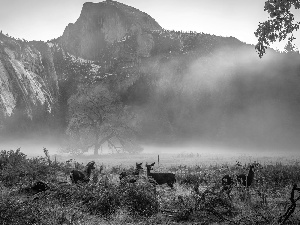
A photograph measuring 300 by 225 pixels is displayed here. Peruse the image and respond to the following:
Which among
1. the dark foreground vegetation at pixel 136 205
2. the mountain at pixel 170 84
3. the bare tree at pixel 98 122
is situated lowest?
the dark foreground vegetation at pixel 136 205

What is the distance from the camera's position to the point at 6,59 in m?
107

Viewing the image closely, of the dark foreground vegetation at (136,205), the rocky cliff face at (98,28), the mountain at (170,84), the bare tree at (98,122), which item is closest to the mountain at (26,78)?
the mountain at (170,84)

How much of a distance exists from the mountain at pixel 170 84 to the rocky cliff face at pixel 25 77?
1.11 ft

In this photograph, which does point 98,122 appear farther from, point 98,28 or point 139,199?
point 98,28

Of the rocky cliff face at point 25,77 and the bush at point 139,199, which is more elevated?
the rocky cliff face at point 25,77

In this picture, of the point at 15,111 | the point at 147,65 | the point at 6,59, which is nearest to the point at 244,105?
the point at 147,65

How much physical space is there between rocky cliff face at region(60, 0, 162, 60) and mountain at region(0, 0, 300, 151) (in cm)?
339

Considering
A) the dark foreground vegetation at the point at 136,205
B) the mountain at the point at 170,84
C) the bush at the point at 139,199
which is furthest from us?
the mountain at the point at 170,84

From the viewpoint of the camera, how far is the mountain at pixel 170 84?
96562 millimetres

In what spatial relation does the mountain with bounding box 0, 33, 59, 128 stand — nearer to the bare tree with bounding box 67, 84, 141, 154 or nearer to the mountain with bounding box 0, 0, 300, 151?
the mountain with bounding box 0, 0, 300, 151

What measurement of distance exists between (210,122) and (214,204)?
306 ft

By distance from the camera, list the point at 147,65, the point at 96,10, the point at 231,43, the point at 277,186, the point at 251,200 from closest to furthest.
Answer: the point at 251,200 → the point at 277,186 → the point at 147,65 → the point at 231,43 → the point at 96,10

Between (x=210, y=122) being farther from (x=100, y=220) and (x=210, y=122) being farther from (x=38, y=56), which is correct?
(x=100, y=220)

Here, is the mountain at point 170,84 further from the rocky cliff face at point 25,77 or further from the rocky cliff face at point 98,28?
the rocky cliff face at point 98,28
